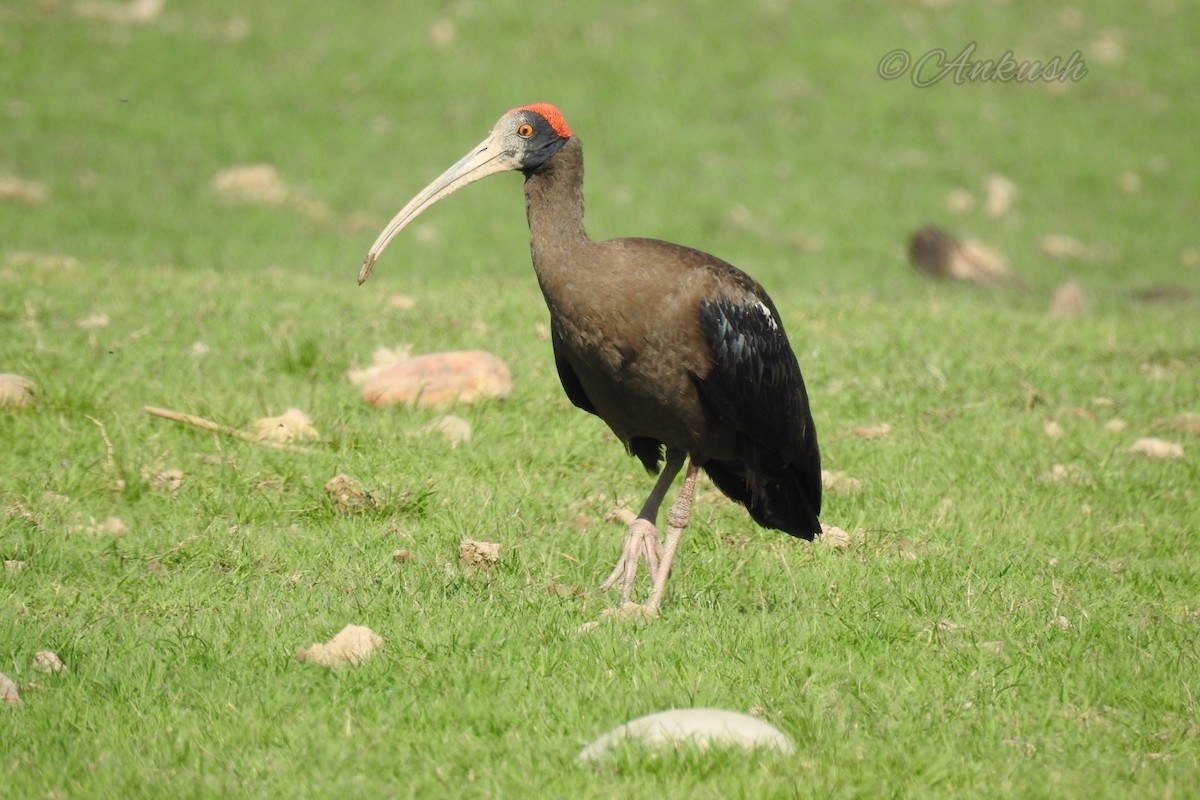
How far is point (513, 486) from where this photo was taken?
732 cm

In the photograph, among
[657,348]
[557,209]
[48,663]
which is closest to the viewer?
[48,663]

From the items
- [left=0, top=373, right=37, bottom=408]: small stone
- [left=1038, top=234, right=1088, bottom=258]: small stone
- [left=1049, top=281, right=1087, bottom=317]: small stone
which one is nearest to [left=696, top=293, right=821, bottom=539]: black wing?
[left=0, top=373, right=37, bottom=408]: small stone

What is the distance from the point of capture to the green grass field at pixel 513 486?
4734 mm

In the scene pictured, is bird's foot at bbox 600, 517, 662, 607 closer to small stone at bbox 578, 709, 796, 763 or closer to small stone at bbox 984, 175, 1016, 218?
small stone at bbox 578, 709, 796, 763

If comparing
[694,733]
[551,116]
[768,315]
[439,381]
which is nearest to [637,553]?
[768,315]

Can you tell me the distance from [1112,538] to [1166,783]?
8.79 feet

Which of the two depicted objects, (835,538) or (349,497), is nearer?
(835,538)

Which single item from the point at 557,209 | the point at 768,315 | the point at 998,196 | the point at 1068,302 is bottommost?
the point at 1068,302

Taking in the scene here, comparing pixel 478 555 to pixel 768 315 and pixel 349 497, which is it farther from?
pixel 768 315

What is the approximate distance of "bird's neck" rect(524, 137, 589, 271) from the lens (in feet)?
18.9

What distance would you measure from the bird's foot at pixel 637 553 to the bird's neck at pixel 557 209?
3.66 ft

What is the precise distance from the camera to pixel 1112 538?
7.03m

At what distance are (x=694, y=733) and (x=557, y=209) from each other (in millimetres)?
2264

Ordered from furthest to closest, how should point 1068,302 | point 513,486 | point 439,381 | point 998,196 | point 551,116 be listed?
point 998,196 < point 1068,302 < point 439,381 < point 513,486 < point 551,116
